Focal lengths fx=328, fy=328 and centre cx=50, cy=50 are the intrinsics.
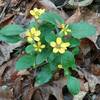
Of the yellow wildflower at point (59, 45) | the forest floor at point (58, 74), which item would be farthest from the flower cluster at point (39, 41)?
the forest floor at point (58, 74)

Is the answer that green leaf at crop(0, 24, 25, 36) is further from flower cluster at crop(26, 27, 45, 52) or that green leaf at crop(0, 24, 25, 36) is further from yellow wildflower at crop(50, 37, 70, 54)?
yellow wildflower at crop(50, 37, 70, 54)

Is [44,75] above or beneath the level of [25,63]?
beneath

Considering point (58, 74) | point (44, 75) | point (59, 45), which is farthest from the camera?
point (58, 74)

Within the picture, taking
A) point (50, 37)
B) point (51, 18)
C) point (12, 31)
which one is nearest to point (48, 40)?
point (50, 37)

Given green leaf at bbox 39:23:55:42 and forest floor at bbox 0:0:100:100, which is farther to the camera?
forest floor at bbox 0:0:100:100

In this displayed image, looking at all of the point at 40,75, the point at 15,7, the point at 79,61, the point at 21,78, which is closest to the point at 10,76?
the point at 21,78

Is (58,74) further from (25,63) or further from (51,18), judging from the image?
(51,18)

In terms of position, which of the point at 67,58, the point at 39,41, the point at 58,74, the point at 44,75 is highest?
the point at 39,41

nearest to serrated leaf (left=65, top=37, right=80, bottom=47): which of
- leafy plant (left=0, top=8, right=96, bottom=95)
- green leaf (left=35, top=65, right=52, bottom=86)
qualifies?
leafy plant (left=0, top=8, right=96, bottom=95)
